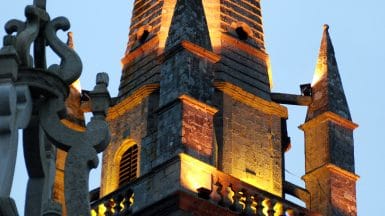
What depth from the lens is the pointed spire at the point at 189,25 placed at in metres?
27.2

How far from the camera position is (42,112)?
13.1 m

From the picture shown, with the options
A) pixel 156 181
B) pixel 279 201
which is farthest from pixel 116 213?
pixel 279 201

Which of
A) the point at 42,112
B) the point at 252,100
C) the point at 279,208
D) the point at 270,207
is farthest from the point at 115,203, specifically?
the point at 42,112

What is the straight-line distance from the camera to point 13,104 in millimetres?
12781

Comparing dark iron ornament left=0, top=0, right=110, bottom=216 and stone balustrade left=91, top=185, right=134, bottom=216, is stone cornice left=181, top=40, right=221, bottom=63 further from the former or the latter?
dark iron ornament left=0, top=0, right=110, bottom=216

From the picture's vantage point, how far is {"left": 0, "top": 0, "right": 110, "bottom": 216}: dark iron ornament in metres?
12.8

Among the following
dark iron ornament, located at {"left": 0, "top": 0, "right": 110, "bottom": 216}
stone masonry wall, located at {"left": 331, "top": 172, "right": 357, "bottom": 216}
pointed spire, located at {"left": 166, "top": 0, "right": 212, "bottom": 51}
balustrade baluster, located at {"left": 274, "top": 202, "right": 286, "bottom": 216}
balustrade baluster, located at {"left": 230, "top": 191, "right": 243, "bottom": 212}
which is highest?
pointed spire, located at {"left": 166, "top": 0, "right": 212, "bottom": 51}

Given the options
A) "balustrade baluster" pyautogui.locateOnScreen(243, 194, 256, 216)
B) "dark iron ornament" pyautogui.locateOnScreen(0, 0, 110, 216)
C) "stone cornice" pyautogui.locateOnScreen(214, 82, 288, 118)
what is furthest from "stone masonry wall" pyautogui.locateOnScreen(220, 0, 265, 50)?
"dark iron ornament" pyautogui.locateOnScreen(0, 0, 110, 216)

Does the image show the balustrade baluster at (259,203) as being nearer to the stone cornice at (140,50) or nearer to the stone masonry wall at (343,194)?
the stone masonry wall at (343,194)

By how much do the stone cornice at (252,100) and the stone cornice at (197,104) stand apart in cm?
219

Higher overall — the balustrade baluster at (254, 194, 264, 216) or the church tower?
the church tower

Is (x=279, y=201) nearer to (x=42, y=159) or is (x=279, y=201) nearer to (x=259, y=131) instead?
(x=259, y=131)

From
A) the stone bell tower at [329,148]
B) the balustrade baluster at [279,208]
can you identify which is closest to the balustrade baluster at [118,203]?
the balustrade baluster at [279,208]

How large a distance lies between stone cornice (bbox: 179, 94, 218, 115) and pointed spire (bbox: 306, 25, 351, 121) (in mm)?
3824
